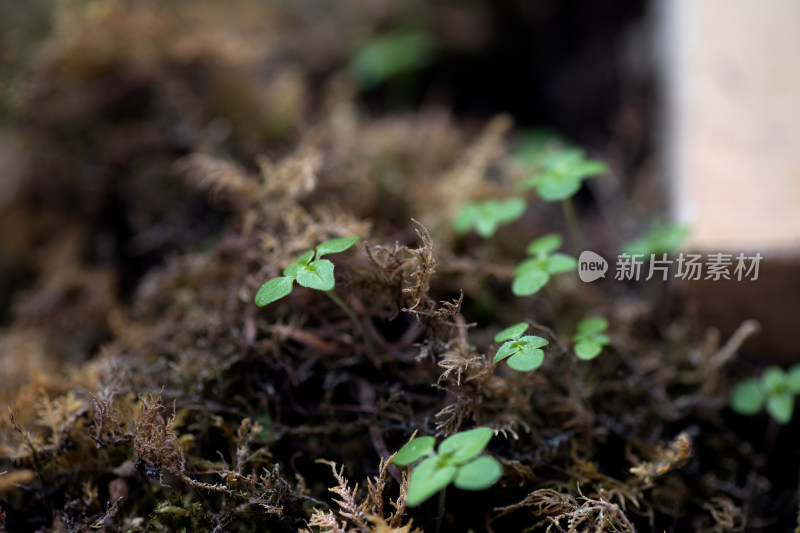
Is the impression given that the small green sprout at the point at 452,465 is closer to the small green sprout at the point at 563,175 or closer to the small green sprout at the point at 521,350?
the small green sprout at the point at 521,350

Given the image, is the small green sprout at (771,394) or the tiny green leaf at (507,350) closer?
the tiny green leaf at (507,350)

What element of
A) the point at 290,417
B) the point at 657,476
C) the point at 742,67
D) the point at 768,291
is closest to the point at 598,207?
the point at 742,67

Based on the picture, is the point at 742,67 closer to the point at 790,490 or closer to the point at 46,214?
the point at 790,490

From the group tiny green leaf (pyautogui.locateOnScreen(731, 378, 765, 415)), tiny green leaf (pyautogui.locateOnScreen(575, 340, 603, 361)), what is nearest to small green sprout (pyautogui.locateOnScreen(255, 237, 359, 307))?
tiny green leaf (pyautogui.locateOnScreen(575, 340, 603, 361))

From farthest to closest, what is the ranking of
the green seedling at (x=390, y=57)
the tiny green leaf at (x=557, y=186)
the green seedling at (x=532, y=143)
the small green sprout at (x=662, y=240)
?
the green seedling at (x=390, y=57) → the green seedling at (x=532, y=143) → the small green sprout at (x=662, y=240) → the tiny green leaf at (x=557, y=186)

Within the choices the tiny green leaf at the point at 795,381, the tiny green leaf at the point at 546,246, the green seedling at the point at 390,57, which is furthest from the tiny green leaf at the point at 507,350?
the green seedling at the point at 390,57

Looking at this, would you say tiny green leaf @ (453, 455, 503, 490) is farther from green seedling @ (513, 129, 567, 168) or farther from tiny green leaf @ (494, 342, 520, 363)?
green seedling @ (513, 129, 567, 168)

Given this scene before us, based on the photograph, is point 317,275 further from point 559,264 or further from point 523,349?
point 559,264
